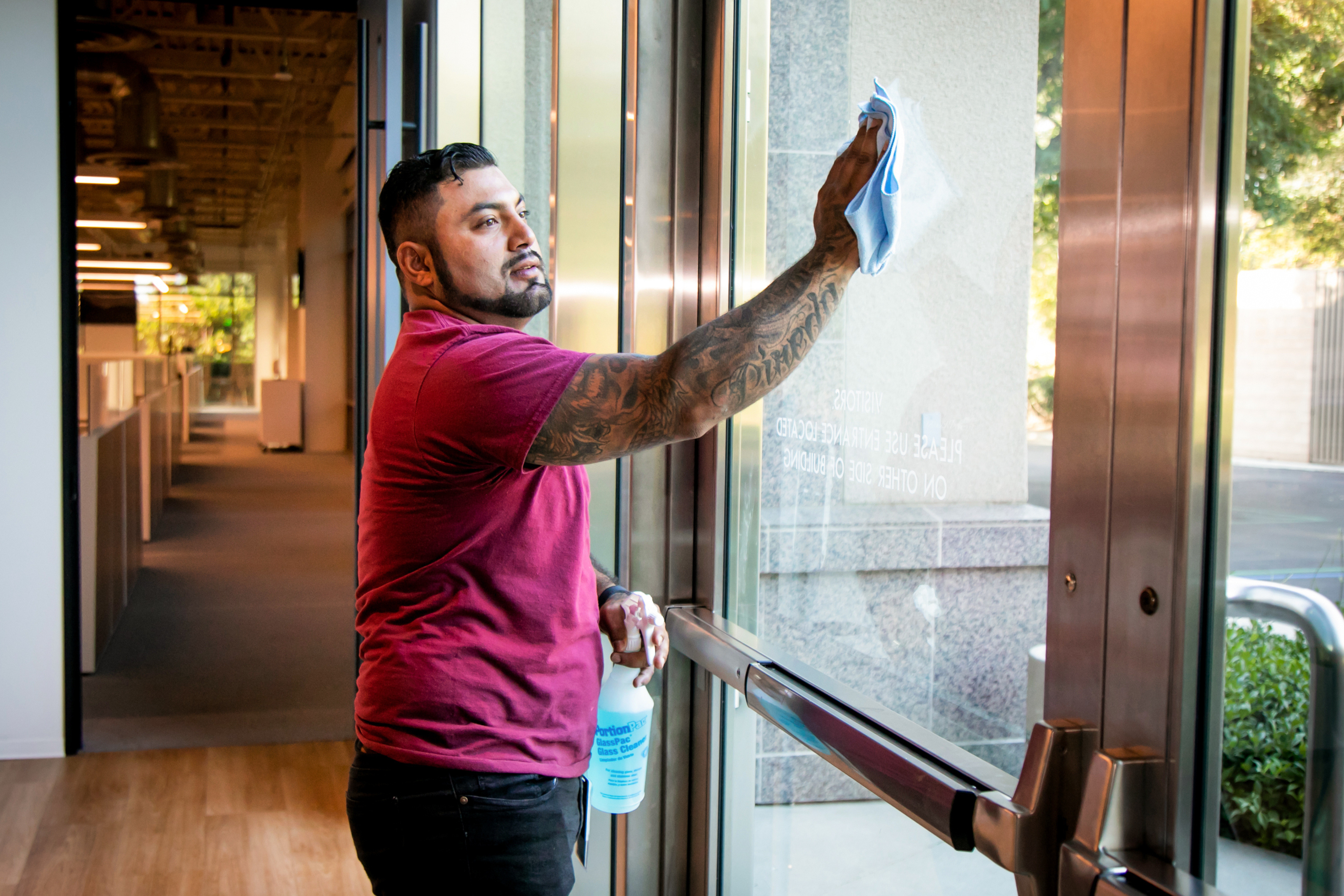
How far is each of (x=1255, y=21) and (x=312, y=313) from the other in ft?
57.8

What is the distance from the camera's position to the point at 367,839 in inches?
60.3

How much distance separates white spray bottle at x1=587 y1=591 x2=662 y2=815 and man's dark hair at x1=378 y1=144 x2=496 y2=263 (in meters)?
0.64

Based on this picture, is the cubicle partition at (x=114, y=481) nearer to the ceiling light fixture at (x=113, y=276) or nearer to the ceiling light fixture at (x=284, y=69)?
the ceiling light fixture at (x=284, y=69)

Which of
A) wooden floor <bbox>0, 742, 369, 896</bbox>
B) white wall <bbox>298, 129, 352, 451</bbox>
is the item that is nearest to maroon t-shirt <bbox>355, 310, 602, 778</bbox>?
wooden floor <bbox>0, 742, 369, 896</bbox>

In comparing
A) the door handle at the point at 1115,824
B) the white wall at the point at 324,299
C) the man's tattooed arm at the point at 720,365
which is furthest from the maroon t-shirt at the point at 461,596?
the white wall at the point at 324,299

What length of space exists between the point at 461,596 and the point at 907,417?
0.64 meters

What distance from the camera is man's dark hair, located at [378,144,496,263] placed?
5.17 ft

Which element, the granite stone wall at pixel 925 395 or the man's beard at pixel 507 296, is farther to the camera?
the man's beard at pixel 507 296

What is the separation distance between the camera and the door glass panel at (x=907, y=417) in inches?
42.0

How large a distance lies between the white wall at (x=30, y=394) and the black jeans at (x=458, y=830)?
332 cm

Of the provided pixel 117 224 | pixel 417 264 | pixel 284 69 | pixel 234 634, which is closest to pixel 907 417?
pixel 417 264

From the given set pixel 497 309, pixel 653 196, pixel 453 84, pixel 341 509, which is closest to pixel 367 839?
pixel 497 309

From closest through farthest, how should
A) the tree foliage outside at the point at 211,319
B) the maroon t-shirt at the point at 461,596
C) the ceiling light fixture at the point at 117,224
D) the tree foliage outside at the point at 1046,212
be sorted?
1. the tree foliage outside at the point at 1046,212
2. the maroon t-shirt at the point at 461,596
3. the ceiling light fixture at the point at 117,224
4. the tree foliage outside at the point at 211,319

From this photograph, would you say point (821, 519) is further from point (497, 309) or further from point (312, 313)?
point (312, 313)
